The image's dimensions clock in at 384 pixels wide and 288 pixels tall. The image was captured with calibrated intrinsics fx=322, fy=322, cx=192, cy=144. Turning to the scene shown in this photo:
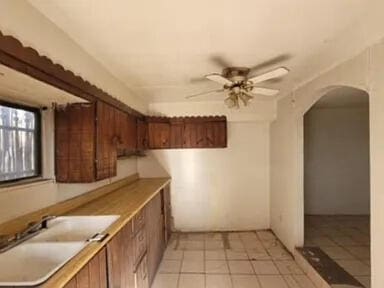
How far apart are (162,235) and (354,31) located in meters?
3.30

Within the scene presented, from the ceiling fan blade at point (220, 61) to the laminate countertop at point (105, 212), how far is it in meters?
1.47

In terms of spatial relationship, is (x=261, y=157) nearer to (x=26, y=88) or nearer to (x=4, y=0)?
(x=26, y=88)

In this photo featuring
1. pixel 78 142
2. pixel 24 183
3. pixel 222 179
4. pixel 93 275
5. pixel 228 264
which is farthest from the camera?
pixel 222 179

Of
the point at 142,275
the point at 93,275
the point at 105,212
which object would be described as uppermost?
the point at 105,212

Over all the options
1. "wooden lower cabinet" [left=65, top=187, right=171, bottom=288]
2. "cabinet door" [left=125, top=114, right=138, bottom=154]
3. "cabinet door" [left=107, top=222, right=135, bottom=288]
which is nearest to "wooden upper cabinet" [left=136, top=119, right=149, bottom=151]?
"cabinet door" [left=125, top=114, right=138, bottom=154]

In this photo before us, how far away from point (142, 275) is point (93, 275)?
1.30 metres

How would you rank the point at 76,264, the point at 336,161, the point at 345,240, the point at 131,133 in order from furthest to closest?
the point at 336,161
the point at 345,240
the point at 131,133
the point at 76,264

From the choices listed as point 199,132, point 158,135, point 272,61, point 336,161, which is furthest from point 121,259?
point 336,161

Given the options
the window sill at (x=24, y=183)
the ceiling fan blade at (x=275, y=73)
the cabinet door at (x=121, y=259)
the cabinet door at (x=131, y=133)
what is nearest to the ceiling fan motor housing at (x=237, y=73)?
the ceiling fan blade at (x=275, y=73)

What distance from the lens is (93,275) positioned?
1.68 metres

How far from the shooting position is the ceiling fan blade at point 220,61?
2.87 metres

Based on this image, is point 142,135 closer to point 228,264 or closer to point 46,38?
point 228,264

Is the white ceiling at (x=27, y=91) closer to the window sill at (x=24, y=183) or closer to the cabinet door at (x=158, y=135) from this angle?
the window sill at (x=24, y=183)

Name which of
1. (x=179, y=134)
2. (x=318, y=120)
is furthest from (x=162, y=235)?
(x=318, y=120)
